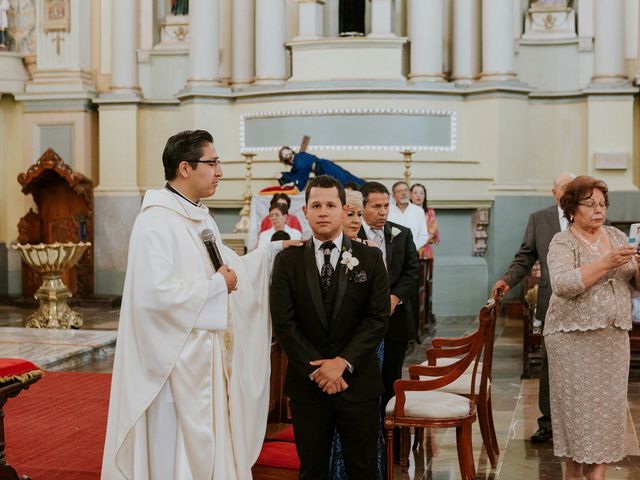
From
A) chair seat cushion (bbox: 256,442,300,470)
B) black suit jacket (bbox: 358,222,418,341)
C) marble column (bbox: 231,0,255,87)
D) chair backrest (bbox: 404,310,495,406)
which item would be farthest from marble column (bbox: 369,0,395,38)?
chair seat cushion (bbox: 256,442,300,470)

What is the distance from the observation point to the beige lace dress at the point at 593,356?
5.20 metres

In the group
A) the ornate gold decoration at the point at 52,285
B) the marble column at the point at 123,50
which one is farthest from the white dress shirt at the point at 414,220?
the marble column at the point at 123,50

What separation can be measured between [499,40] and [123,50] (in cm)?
528

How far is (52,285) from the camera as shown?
11305 mm

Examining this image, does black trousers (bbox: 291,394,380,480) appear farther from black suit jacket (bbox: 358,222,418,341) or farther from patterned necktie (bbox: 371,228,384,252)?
patterned necktie (bbox: 371,228,384,252)

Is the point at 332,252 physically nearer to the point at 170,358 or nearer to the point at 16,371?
the point at 170,358

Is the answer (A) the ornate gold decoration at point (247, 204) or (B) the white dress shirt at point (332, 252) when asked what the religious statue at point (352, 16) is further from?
(B) the white dress shirt at point (332, 252)

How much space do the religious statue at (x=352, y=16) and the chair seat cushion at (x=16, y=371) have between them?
33.6 ft

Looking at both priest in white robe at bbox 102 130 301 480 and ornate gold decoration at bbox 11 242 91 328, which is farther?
ornate gold decoration at bbox 11 242 91 328

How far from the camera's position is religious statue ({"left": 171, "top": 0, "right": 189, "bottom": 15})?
52.2ft

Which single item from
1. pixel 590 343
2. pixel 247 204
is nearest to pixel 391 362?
pixel 590 343

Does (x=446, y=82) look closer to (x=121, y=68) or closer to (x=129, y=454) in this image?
(x=121, y=68)

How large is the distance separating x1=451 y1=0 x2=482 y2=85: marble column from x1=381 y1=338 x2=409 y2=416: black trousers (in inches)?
359

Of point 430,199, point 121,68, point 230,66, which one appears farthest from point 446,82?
point 121,68
